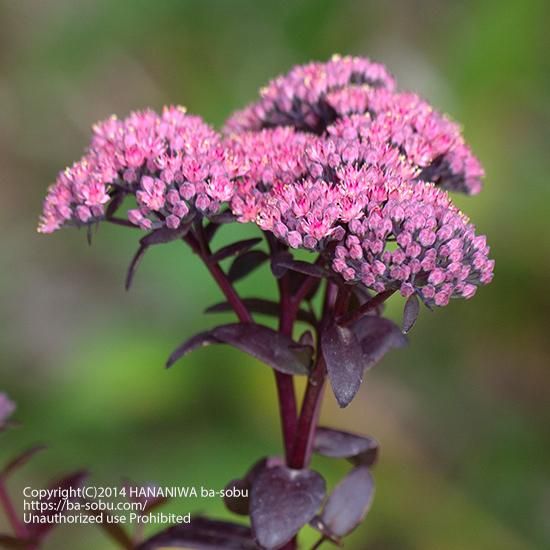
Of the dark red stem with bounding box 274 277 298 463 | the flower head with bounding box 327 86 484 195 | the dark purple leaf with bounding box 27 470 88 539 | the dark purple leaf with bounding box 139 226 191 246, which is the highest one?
the flower head with bounding box 327 86 484 195

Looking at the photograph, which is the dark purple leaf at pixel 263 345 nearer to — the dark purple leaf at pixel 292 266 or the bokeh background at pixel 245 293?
the dark purple leaf at pixel 292 266

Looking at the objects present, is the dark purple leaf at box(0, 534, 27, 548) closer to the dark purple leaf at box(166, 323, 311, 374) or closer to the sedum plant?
the sedum plant

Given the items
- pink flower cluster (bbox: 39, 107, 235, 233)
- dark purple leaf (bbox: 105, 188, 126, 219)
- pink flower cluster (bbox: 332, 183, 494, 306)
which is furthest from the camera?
dark purple leaf (bbox: 105, 188, 126, 219)

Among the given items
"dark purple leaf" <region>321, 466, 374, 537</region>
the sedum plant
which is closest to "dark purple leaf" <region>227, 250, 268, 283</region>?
the sedum plant

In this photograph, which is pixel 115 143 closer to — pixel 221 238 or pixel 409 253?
pixel 409 253

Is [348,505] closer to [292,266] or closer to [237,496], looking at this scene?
[237,496]

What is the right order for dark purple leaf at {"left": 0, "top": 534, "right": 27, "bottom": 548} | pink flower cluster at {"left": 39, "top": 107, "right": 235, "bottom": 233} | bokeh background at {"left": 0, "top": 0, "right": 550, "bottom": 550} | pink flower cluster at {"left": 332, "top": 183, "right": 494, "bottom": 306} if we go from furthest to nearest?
1. bokeh background at {"left": 0, "top": 0, "right": 550, "bottom": 550}
2. dark purple leaf at {"left": 0, "top": 534, "right": 27, "bottom": 548}
3. pink flower cluster at {"left": 39, "top": 107, "right": 235, "bottom": 233}
4. pink flower cluster at {"left": 332, "top": 183, "right": 494, "bottom": 306}

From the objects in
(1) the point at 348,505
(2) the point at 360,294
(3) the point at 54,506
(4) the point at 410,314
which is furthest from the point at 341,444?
(3) the point at 54,506
